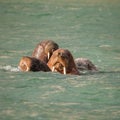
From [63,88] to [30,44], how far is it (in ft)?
32.4

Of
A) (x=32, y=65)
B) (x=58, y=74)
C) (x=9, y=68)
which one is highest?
(x=32, y=65)

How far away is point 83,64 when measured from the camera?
2342 cm

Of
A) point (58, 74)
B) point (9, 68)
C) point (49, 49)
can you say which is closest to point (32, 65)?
point (58, 74)

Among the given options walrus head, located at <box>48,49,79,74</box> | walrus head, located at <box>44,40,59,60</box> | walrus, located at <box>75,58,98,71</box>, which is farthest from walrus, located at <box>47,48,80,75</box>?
walrus, located at <box>75,58,98,71</box>

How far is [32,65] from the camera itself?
2189 centimetres

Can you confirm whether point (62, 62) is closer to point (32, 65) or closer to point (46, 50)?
point (32, 65)

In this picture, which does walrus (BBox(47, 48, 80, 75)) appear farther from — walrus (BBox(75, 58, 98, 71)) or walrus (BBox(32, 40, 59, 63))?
walrus (BBox(75, 58, 98, 71))

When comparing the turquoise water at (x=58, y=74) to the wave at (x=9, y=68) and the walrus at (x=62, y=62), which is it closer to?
the wave at (x=9, y=68)

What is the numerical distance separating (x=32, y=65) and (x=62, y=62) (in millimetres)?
818

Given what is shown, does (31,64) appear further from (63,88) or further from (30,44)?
(30,44)

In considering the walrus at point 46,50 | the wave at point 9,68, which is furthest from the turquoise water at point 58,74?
the walrus at point 46,50

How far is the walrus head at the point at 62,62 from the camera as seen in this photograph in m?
21.5

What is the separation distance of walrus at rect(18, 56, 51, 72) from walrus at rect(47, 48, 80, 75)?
0.61 feet

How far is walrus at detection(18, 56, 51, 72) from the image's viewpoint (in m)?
21.7
